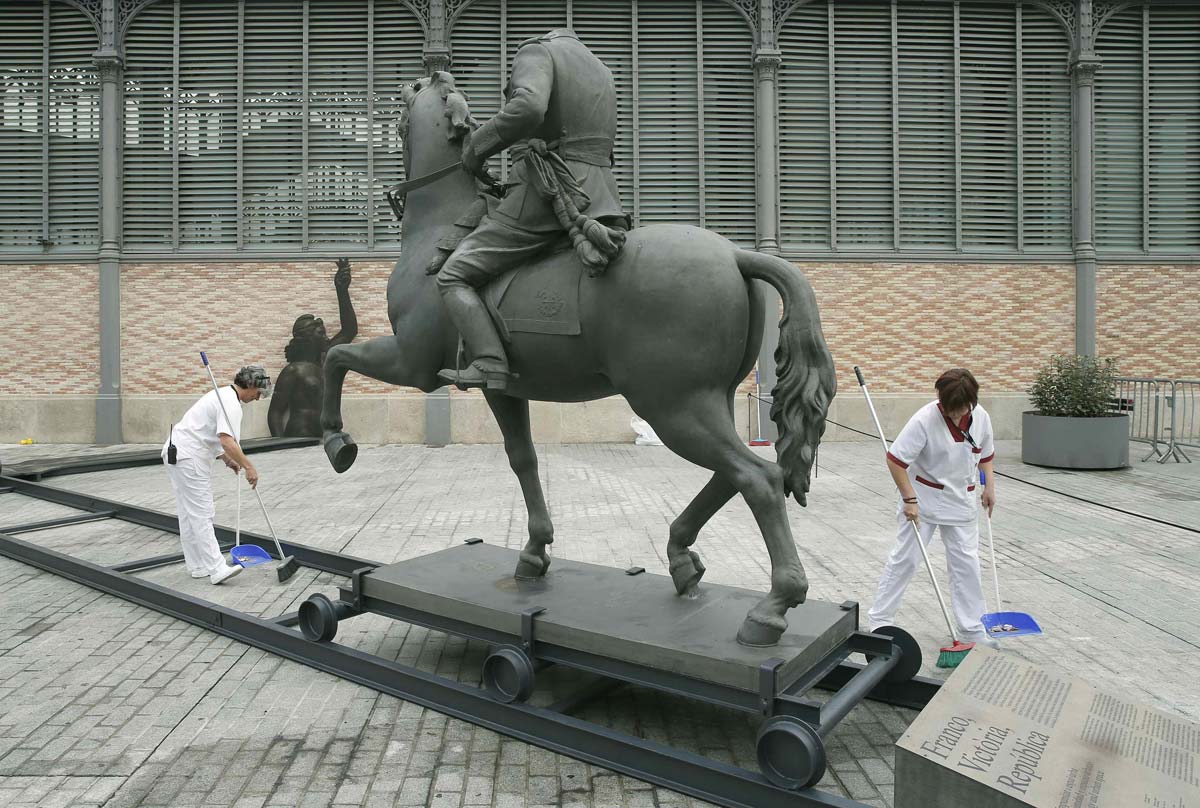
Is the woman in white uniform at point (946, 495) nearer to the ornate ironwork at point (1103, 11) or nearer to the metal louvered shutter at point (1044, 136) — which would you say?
the metal louvered shutter at point (1044, 136)

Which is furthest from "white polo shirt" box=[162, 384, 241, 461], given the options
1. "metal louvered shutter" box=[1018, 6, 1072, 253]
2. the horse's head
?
"metal louvered shutter" box=[1018, 6, 1072, 253]

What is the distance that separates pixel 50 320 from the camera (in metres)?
15.4

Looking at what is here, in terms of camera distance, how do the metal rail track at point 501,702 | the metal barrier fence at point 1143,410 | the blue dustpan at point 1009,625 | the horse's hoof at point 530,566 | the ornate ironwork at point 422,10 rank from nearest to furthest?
the metal rail track at point 501,702
the horse's hoof at point 530,566
the blue dustpan at point 1009,625
the metal barrier fence at point 1143,410
the ornate ironwork at point 422,10

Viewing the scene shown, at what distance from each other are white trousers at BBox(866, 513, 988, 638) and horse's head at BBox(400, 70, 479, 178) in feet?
10.9

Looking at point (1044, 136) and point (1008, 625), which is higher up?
point (1044, 136)

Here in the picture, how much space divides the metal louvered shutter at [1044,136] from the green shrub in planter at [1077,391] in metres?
4.24

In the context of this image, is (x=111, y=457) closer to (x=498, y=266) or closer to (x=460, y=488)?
(x=460, y=488)

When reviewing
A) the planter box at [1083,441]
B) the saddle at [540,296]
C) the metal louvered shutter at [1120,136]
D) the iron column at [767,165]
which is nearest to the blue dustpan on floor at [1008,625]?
the saddle at [540,296]

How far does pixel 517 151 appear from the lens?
4082 mm

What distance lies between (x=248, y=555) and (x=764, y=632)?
4.64m

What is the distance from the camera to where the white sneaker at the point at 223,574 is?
6098 mm

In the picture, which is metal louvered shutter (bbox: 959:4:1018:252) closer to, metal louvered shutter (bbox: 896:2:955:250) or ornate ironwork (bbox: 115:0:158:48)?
metal louvered shutter (bbox: 896:2:955:250)

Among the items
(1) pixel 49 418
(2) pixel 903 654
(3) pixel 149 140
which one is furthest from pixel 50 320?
(2) pixel 903 654

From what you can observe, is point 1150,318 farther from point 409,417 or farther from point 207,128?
point 207,128
